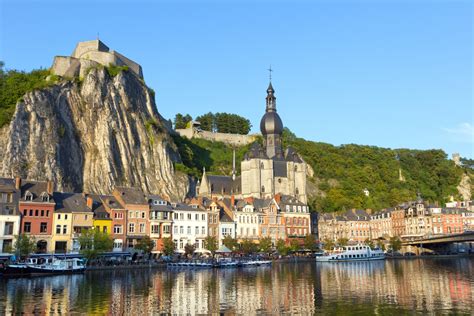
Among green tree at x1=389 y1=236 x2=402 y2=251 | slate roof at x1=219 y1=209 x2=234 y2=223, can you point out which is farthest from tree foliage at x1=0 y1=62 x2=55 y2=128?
green tree at x1=389 y1=236 x2=402 y2=251

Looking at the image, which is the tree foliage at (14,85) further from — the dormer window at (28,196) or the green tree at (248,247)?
the green tree at (248,247)

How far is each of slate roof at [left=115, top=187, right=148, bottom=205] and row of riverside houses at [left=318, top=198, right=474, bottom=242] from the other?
1657 inches

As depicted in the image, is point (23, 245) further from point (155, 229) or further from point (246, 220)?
point (246, 220)

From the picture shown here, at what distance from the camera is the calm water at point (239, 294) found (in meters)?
28.0

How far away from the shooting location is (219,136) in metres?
137

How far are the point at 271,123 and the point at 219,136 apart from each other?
3074 cm

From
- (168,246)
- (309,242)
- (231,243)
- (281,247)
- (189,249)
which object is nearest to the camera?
(168,246)

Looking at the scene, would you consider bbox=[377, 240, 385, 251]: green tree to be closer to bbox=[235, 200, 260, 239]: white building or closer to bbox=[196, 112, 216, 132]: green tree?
bbox=[235, 200, 260, 239]: white building

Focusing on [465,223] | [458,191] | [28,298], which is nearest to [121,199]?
[28,298]

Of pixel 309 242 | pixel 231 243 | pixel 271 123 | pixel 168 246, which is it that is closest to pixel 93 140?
pixel 168 246

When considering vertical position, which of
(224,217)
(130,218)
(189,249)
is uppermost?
(224,217)

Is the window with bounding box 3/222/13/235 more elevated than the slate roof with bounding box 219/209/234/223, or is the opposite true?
the slate roof with bounding box 219/209/234/223

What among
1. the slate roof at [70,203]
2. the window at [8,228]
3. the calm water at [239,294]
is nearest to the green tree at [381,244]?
the calm water at [239,294]

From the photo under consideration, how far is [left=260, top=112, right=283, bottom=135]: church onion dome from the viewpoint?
109 meters
